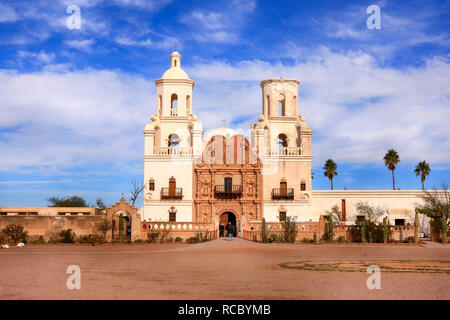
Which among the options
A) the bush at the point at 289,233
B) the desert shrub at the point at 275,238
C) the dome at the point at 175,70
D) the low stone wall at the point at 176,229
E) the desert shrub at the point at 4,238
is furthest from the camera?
the dome at the point at 175,70

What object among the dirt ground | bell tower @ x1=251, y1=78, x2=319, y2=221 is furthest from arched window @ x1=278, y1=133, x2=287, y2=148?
the dirt ground

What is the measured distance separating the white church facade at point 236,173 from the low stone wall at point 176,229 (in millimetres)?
5271

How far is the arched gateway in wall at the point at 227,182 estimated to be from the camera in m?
46.8

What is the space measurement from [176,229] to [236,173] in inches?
385

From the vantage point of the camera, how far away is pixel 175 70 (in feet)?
162

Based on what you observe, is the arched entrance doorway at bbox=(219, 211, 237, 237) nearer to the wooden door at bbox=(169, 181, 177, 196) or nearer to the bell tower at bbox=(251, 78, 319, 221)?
the bell tower at bbox=(251, 78, 319, 221)

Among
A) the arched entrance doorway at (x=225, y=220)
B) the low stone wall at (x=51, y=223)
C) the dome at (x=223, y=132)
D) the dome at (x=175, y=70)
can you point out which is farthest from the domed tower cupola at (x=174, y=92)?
the low stone wall at (x=51, y=223)

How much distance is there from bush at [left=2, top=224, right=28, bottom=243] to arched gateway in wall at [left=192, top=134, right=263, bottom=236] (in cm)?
1546

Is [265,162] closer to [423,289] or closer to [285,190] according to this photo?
[285,190]

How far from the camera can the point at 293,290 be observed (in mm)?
11172

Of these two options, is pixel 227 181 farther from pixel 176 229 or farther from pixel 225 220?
pixel 176 229

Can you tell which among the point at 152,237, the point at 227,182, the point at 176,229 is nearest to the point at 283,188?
the point at 227,182

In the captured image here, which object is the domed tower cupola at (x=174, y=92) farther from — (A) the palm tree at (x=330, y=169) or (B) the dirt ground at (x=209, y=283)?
(B) the dirt ground at (x=209, y=283)
